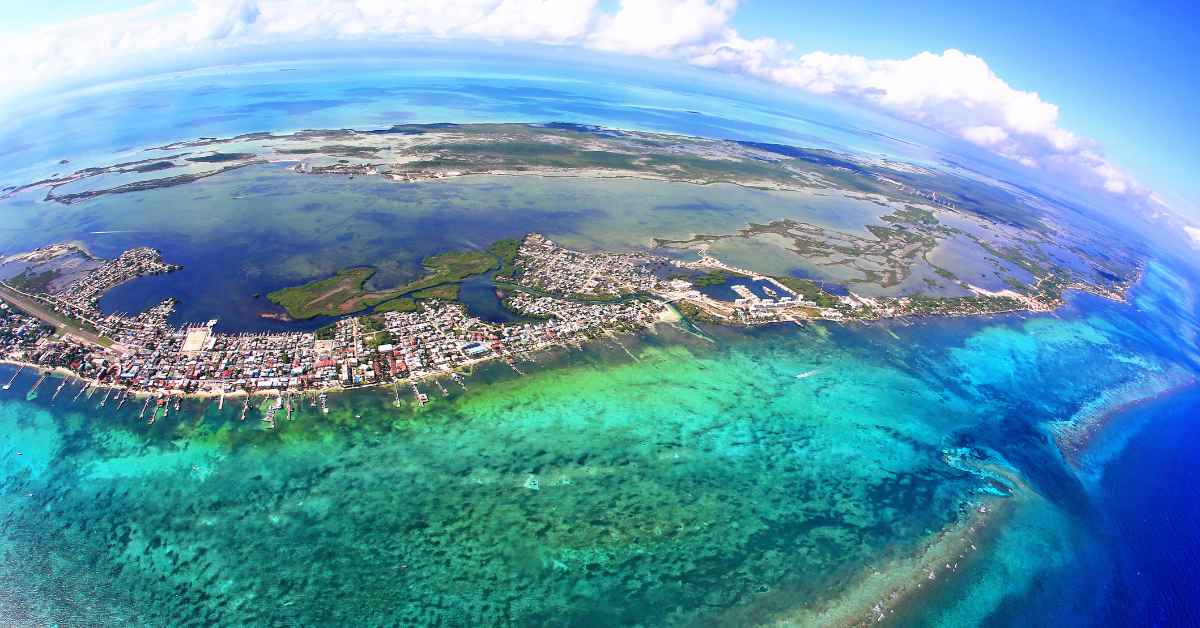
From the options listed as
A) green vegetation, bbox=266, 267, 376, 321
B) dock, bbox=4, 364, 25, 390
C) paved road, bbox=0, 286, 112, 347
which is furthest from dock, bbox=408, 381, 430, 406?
dock, bbox=4, 364, 25, 390

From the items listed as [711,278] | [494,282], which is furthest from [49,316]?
[711,278]

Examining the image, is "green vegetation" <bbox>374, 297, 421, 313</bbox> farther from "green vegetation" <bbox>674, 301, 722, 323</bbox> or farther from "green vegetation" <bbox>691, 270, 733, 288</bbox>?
"green vegetation" <bbox>691, 270, 733, 288</bbox>

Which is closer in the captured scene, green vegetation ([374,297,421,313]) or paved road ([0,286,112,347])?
paved road ([0,286,112,347])

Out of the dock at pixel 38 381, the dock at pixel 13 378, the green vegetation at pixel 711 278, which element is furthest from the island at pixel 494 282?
the dock at pixel 38 381

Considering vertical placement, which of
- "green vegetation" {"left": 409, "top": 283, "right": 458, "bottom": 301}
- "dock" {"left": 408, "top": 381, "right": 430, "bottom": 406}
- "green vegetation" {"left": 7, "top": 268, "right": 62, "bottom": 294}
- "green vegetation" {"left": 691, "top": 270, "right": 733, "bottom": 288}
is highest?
"green vegetation" {"left": 691, "top": 270, "right": 733, "bottom": 288}

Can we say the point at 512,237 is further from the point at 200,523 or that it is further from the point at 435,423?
the point at 200,523

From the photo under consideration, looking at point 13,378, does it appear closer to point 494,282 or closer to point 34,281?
point 34,281
